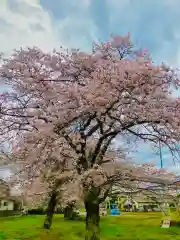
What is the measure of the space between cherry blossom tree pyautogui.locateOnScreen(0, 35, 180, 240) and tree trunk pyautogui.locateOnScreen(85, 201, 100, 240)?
0.03 metres

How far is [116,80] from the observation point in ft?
31.4

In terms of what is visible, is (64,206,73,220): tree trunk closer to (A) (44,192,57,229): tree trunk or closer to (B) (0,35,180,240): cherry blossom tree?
(A) (44,192,57,229): tree trunk

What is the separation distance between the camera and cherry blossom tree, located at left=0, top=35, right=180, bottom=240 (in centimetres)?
980

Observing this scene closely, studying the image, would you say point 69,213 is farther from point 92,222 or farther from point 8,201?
point 8,201

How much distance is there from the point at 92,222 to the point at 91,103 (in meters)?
4.62

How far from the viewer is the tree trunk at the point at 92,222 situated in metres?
10.8

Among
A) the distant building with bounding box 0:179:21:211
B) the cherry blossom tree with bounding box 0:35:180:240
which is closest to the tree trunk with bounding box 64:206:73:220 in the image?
the distant building with bounding box 0:179:21:211

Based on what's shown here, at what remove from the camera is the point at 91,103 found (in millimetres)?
9922

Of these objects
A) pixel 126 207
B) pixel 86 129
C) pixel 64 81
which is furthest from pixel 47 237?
pixel 126 207

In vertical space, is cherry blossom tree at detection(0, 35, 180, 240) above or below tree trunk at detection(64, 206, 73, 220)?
above

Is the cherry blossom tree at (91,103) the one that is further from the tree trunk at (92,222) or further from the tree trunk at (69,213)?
the tree trunk at (69,213)

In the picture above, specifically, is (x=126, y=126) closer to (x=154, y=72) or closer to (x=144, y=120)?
(x=144, y=120)

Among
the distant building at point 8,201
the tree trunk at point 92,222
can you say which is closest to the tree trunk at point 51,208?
the tree trunk at point 92,222

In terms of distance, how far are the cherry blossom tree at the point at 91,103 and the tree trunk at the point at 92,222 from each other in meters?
0.03
